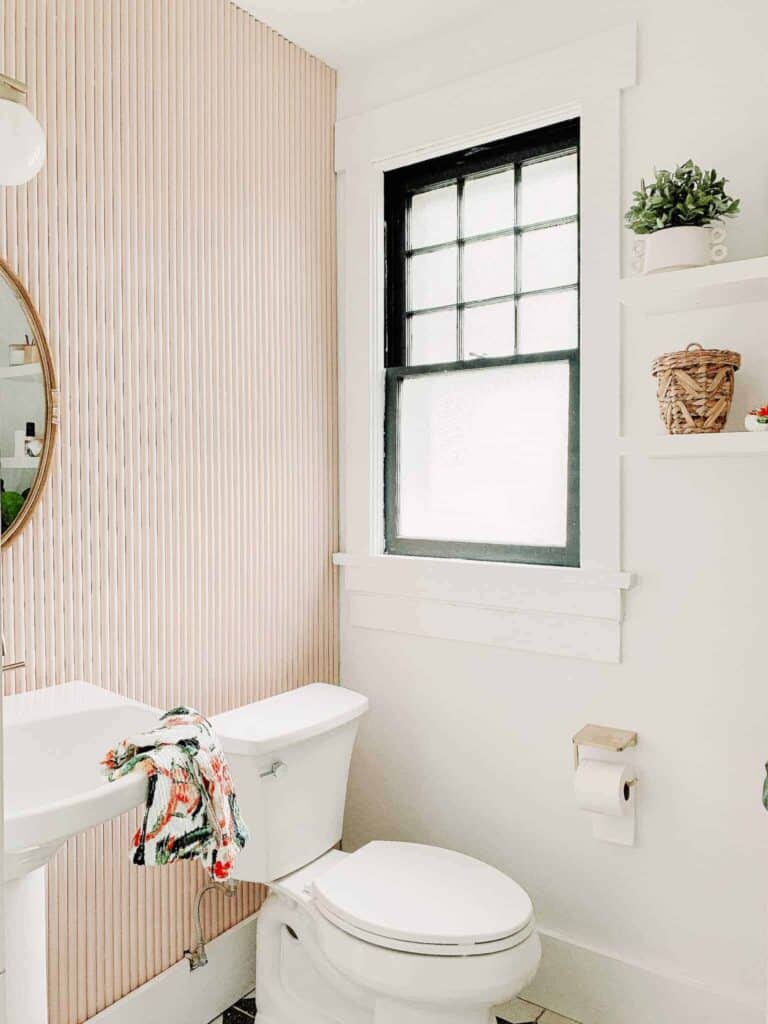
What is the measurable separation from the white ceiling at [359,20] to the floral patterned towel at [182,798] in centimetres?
182

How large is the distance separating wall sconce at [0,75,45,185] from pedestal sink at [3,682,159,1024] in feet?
3.12

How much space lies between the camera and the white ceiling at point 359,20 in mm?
2062

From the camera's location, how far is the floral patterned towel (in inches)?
49.9

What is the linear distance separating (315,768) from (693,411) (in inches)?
47.0

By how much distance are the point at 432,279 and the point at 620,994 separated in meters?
1.91

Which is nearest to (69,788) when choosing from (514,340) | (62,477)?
(62,477)

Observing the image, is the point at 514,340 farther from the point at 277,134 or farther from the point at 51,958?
the point at 51,958

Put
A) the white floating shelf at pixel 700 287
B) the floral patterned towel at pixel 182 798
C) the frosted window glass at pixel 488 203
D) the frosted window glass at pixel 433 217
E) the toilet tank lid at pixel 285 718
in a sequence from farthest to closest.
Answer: the frosted window glass at pixel 433 217 → the frosted window glass at pixel 488 203 → the toilet tank lid at pixel 285 718 → the white floating shelf at pixel 700 287 → the floral patterned towel at pixel 182 798

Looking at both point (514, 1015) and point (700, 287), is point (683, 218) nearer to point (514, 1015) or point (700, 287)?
point (700, 287)

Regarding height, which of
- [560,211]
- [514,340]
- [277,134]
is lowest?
[514,340]

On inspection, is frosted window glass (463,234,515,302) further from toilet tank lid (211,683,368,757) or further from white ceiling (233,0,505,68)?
toilet tank lid (211,683,368,757)

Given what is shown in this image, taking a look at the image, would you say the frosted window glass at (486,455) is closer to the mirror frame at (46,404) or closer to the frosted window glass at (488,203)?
the frosted window glass at (488,203)

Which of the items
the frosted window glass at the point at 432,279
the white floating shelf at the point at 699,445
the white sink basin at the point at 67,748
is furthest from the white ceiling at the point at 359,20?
the white sink basin at the point at 67,748

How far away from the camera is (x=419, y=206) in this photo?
2328 millimetres
